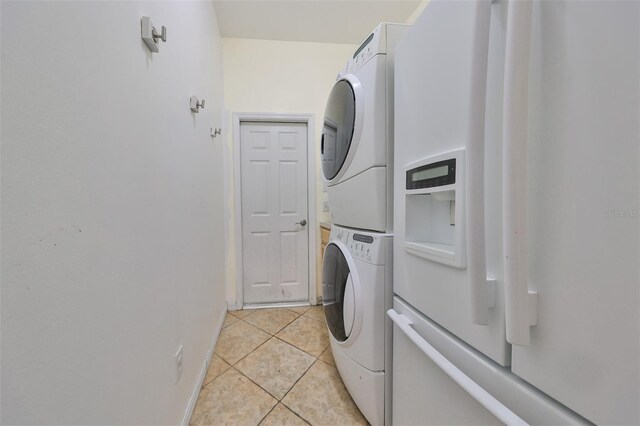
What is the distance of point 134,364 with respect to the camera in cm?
68

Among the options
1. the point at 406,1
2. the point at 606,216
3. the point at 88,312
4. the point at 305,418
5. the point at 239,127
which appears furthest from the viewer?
the point at 239,127

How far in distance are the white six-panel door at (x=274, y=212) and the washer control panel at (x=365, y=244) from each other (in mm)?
1335

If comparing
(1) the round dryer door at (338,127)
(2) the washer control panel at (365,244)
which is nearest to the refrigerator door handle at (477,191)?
(2) the washer control panel at (365,244)

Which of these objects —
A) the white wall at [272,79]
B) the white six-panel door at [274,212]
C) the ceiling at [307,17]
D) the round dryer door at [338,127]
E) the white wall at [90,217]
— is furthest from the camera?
the white six-panel door at [274,212]

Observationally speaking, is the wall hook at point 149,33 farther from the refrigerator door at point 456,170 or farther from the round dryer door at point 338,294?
the round dryer door at point 338,294

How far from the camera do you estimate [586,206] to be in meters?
0.32

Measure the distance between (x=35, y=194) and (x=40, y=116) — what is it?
0.48 feet

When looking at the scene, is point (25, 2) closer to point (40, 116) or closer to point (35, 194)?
point (40, 116)

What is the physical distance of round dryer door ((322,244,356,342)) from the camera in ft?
3.52

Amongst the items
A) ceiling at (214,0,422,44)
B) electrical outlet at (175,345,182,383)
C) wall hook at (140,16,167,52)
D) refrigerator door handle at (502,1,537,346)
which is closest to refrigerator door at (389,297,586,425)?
refrigerator door handle at (502,1,537,346)

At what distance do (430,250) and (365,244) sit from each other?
15.7 inches

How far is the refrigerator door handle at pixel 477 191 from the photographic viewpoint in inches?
16.7

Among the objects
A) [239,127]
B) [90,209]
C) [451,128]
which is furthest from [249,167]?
[451,128]

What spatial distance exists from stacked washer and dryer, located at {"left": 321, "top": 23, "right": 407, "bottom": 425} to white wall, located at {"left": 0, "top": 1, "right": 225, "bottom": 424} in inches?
30.3
